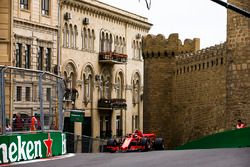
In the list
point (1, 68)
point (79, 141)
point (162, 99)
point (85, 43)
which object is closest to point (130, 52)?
point (85, 43)

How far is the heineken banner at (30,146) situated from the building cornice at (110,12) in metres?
34.2

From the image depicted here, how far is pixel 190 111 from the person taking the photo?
47.1 m

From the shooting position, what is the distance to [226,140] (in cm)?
1240

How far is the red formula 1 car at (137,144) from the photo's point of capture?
3096 centimetres

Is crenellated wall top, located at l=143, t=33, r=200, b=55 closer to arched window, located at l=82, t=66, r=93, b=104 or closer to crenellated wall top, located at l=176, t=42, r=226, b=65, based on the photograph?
crenellated wall top, located at l=176, t=42, r=226, b=65

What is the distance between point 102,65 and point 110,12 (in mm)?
4059

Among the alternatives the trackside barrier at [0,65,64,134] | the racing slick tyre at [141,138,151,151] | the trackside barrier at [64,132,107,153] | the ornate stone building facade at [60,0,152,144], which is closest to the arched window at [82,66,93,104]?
the ornate stone building facade at [60,0,152,144]

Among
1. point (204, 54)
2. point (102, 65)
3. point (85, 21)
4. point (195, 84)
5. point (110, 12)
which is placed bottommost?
point (195, 84)

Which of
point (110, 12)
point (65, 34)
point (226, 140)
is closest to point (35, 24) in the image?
point (65, 34)

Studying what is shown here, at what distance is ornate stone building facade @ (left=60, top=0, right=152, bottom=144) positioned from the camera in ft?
180

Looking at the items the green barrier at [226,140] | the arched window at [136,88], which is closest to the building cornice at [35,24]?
the arched window at [136,88]

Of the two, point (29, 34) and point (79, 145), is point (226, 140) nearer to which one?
point (79, 145)

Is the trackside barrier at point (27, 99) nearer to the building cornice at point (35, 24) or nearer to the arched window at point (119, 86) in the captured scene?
the building cornice at point (35, 24)

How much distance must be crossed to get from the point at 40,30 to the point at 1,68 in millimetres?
33981
